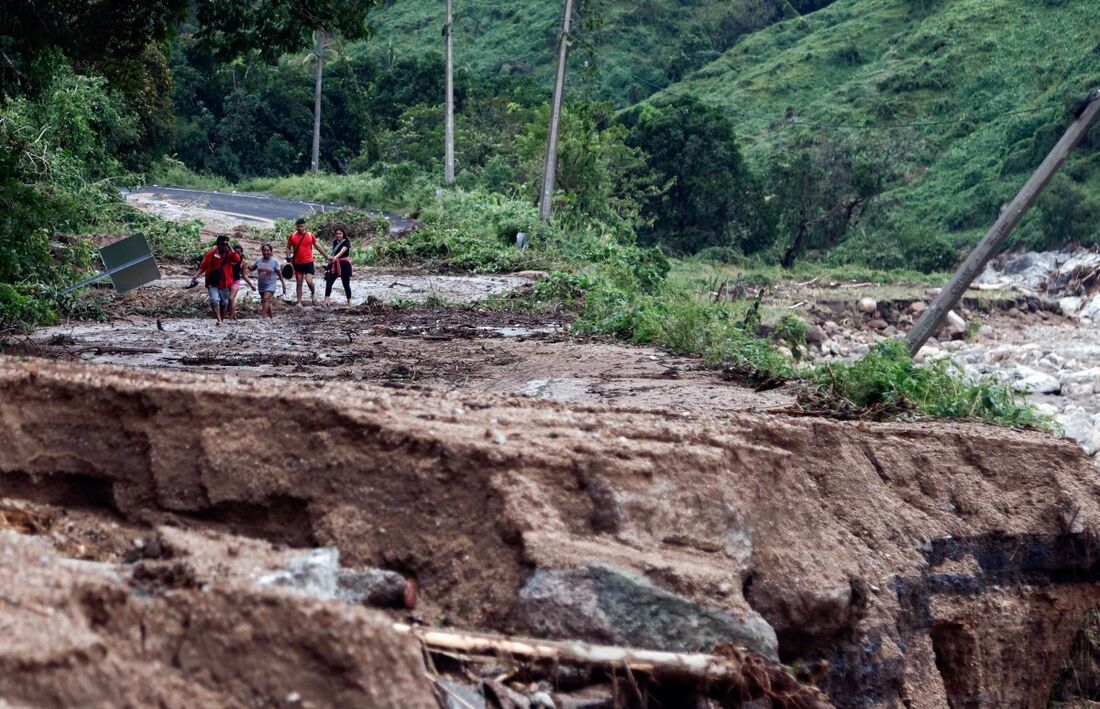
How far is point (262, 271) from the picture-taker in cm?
1592

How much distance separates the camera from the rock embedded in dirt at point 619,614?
192 inches

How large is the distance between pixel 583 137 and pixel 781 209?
1423cm

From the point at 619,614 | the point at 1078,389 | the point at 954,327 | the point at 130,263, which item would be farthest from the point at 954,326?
the point at 619,614

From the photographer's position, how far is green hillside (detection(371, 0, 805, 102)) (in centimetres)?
6644

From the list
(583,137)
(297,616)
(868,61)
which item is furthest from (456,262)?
(868,61)

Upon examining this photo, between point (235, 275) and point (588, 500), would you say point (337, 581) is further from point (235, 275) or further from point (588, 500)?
point (235, 275)

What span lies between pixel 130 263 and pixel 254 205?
18.8 metres

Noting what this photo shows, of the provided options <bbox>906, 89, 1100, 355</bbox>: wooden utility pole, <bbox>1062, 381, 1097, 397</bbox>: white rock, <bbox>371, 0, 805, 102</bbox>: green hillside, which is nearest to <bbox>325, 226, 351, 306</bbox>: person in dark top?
<bbox>906, 89, 1100, 355</bbox>: wooden utility pole

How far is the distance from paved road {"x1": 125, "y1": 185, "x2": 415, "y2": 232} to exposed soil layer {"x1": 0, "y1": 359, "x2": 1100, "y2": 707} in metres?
21.8

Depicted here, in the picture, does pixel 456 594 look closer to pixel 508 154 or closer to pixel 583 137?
pixel 583 137

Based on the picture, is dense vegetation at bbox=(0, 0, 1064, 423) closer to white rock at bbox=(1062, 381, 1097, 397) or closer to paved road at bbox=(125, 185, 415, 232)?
paved road at bbox=(125, 185, 415, 232)

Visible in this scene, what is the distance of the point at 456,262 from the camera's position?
76.3ft

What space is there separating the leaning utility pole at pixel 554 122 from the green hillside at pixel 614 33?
37.2 m

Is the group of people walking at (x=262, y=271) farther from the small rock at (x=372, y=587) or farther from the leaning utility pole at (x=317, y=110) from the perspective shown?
the leaning utility pole at (x=317, y=110)
